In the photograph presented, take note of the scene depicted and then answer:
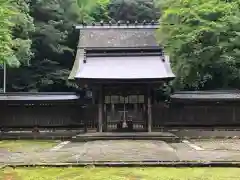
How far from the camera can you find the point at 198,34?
22.8 metres

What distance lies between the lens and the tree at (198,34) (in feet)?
71.7

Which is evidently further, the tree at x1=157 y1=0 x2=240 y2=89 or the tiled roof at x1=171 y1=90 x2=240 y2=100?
the tree at x1=157 y1=0 x2=240 y2=89

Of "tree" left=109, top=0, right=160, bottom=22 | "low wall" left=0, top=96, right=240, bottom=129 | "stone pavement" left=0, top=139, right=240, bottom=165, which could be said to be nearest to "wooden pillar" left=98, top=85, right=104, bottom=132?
"low wall" left=0, top=96, right=240, bottom=129

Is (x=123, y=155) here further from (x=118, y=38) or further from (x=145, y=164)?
(x=118, y=38)

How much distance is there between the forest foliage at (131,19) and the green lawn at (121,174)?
23.7 ft

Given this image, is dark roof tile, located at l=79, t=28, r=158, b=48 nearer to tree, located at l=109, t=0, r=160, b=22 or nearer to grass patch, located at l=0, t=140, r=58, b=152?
grass patch, located at l=0, t=140, r=58, b=152

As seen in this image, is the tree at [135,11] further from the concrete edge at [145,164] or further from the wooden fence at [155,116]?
the concrete edge at [145,164]

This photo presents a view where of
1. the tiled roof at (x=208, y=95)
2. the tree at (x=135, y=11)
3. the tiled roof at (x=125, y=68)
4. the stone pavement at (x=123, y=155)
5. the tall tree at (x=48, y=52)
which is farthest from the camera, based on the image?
the tree at (x=135, y=11)

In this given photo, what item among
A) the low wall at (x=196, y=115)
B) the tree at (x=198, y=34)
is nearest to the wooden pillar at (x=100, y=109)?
the low wall at (x=196, y=115)

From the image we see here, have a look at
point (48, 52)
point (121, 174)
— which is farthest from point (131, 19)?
point (121, 174)

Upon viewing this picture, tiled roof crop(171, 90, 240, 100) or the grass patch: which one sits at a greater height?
tiled roof crop(171, 90, 240, 100)

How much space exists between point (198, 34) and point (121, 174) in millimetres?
14611

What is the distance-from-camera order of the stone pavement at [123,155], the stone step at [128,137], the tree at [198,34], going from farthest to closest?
the tree at [198,34] < the stone step at [128,137] < the stone pavement at [123,155]

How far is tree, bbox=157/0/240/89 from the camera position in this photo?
21844 mm
